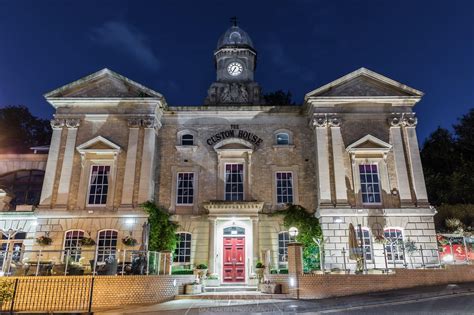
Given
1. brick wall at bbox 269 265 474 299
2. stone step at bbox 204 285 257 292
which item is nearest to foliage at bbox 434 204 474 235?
brick wall at bbox 269 265 474 299

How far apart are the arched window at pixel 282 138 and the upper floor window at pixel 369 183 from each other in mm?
4573

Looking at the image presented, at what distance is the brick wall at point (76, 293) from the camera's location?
45.1 feet

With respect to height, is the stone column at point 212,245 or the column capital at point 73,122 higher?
the column capital at point 73,122

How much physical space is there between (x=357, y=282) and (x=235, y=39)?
19.9 metres

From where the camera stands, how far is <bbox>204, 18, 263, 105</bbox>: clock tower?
2606cm

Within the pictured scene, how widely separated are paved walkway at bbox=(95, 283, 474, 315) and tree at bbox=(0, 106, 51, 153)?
30401 millimetres

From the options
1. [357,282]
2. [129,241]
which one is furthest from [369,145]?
[129,241]

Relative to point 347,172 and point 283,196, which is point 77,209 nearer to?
point 283,196

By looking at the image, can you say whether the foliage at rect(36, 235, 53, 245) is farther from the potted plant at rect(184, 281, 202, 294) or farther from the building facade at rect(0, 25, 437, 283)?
the potted plant at rect(184, 281, 202, 294)

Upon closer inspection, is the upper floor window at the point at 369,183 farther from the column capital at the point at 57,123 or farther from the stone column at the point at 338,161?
the column capital at the point at 57,123

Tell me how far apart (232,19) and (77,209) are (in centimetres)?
1915

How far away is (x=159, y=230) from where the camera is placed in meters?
20.3

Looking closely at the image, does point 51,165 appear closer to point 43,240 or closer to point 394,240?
point 43,240

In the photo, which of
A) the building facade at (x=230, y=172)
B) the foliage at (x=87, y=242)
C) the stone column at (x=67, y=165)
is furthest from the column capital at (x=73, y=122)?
the foliage at (x=87, y=242)
